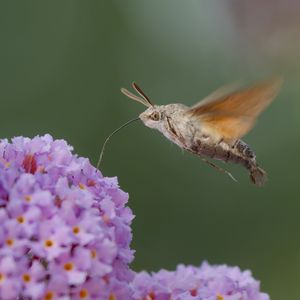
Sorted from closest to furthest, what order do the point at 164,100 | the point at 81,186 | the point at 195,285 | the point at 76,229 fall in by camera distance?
the point at 76,229, the point at 81,186, the point at 195,285, the point at 164,100

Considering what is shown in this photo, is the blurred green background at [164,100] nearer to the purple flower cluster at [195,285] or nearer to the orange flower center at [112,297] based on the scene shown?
the purple flower cluster at [195,285]

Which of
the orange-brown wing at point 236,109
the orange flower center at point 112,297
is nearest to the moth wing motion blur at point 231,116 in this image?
the orange-brown wing at point 236,109

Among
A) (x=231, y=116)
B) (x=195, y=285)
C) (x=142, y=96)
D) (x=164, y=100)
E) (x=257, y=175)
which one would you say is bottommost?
(x=195, y=285)

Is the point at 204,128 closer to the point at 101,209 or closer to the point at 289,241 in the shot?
the point at 101,209

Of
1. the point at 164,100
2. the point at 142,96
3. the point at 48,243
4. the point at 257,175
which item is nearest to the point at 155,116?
the point at 142,96

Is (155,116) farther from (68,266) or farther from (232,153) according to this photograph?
(68,266)

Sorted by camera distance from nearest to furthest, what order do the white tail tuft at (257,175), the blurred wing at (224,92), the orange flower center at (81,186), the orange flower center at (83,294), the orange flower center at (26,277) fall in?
the orange flower center at (26,277) < the orange flower center at (83,294) < the orange flower center at (81,186) < the blurred wing at (224,92) < the white tail tuft at (257,175)

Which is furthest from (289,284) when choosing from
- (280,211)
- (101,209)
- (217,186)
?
(101,209)
